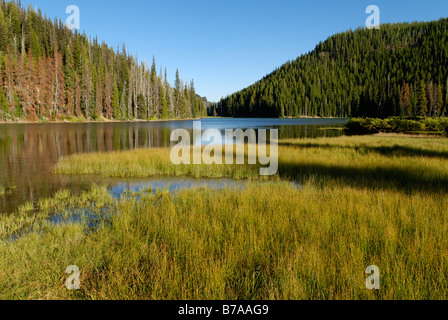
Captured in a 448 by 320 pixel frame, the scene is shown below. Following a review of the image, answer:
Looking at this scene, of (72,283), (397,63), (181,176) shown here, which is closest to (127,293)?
(72,283)

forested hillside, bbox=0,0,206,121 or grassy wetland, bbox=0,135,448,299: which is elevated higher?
forested hillside, bbox=0,0,206,121

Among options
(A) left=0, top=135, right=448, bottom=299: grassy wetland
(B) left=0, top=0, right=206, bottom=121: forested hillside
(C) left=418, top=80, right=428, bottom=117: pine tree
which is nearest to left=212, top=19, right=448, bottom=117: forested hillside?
(C) left=418, top=80, right=428, bottom=117: pine tree

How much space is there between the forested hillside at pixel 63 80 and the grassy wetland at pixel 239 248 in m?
70.1

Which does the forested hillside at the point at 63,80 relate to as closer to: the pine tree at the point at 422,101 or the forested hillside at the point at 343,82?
the forested hillside at the point at 343,82

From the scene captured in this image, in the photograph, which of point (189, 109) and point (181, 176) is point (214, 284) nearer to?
point (181, 176)

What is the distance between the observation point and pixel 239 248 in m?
4.79

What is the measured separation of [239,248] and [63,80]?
87.2 m

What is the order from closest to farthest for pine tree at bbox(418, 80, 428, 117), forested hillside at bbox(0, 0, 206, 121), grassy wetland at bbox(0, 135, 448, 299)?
1. grassy wetland at bbox(0, 135, 448, 299)
2. forested hillside at bbox(0, 0, 206, 121)
3. pine tree at bbox(418, 80, 428, 117)


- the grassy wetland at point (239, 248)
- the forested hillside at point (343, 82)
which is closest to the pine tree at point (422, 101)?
the forested hillside at point (343, 82)

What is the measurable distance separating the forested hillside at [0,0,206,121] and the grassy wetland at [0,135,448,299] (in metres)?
70.1

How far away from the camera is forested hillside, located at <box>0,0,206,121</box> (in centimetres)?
6325

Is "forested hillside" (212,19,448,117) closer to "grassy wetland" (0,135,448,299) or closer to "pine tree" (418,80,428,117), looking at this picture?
"pine tree" (418,80,428,117)

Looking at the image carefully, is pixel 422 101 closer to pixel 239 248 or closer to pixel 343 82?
pixel 343 82
